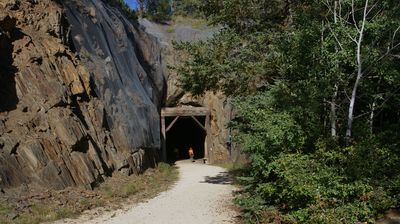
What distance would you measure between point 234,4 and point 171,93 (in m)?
17.4

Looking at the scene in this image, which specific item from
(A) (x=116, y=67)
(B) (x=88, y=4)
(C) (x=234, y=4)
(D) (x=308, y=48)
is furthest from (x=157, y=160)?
(D) (x=308, y=48)

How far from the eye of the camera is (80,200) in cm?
1176

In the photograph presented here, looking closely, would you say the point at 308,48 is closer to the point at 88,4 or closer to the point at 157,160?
the point at 88,4

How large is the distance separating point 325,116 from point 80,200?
7158 mm

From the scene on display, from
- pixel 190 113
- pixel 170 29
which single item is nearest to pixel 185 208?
pixel 190 113

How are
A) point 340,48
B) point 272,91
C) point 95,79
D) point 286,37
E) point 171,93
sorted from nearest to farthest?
point 340,48 → point 272,91 → point 286,37 → point 95,79 → point 171,93

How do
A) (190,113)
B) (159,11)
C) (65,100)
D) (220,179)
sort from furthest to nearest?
1. (159,11)
2. (190,113)
3. (220,179)
4. (65,100)

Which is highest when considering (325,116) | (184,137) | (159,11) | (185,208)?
(159,11)

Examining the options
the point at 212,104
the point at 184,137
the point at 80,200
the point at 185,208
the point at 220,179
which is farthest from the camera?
the point at 184,137

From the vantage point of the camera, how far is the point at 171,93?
30844mm

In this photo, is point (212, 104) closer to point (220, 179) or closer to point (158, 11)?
point (220, 179)

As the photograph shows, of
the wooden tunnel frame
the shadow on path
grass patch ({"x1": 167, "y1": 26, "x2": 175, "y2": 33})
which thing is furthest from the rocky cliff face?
grass patch ({"x1": 167, "y1": 26, "x2": 175, "y2": 33})

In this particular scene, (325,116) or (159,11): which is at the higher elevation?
(159,11)

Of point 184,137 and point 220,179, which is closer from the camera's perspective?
point 220,179
